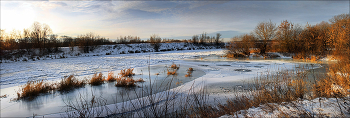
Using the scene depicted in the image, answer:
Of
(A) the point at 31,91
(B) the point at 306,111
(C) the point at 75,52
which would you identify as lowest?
(A) the point at 31,91

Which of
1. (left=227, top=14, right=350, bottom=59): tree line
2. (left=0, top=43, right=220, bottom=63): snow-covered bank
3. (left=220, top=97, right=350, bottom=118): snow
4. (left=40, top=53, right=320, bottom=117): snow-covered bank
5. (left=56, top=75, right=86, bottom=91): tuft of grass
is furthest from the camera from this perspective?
(left=0, top=43, right=220, bottom=63): snow-covered bank

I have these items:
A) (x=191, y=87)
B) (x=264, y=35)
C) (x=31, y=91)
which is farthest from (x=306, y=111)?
(x=264, y=35)

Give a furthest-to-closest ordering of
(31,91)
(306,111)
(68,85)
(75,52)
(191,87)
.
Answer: (75,52) < (68,85) < (31,91) < (191,87) < (306,111)

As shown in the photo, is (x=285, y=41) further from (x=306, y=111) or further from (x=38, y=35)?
(x=38, y=35)

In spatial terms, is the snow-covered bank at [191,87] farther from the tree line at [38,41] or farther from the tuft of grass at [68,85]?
the tree line at [38,41]

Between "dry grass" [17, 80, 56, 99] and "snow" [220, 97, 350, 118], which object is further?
"dry grass" [17, 80, 56, 99]

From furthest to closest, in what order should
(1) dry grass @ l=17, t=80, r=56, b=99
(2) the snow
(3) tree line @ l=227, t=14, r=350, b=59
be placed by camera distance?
1. (3) tree line @ l=227, t=14, r=350, b=59
2. (1) dry grass @ l=17, t=80, r=56, b=99
3. (2) the snow

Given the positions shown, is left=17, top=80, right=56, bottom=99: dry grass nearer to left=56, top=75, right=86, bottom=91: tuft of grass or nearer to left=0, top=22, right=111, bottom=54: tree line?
left=56, top=75, right=86, bottom=91: tuft of grass

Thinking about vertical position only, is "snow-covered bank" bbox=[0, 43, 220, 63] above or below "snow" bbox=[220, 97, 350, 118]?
above

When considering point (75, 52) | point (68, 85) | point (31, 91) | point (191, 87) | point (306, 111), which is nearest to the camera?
point (306, 111)

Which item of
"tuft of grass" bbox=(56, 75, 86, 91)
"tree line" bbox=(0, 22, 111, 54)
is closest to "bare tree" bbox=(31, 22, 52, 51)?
"tree line" bbox=(0, 22, 111, 54)

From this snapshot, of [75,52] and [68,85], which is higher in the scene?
[75,52]

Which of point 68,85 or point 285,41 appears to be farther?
point 285,41

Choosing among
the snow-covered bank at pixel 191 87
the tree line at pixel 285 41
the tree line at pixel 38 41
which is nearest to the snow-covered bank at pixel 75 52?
the tree line at pixel 38 41
